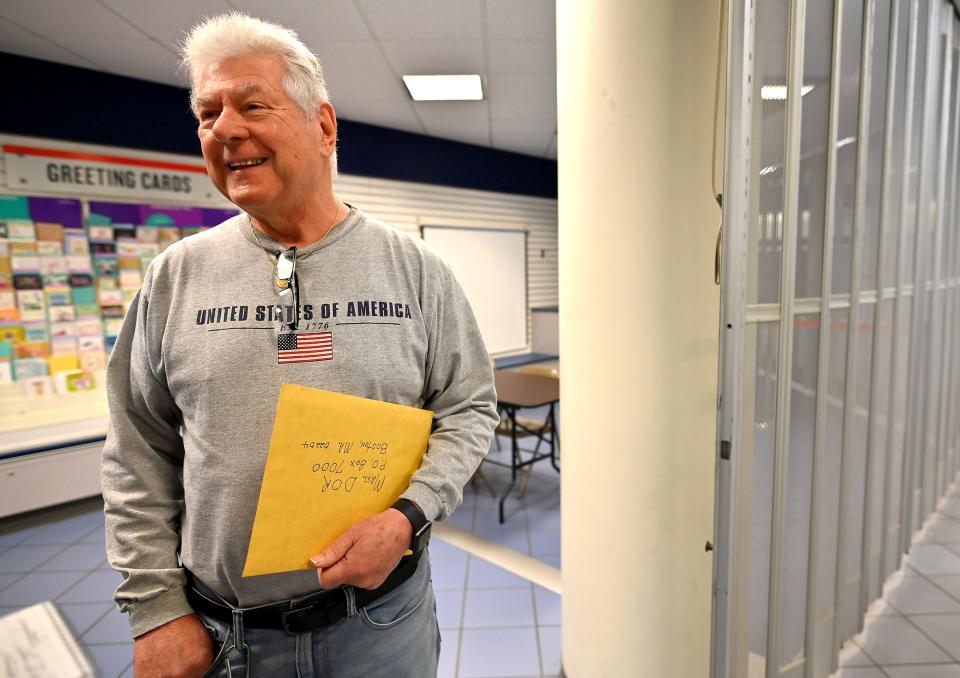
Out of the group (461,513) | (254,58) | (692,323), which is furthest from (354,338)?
(461,513)

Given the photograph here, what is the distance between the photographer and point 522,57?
4250 mm

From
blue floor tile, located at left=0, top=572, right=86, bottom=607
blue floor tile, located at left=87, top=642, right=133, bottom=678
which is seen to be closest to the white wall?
blue floor tile, located at left=0, top=572, right=86, bottom=607

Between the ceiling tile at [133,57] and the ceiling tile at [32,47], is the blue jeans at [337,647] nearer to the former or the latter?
the ceiling tile at [133,57]

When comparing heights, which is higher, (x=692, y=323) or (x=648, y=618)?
(x=692, y=323)

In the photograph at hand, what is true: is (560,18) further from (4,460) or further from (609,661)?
(4,460)

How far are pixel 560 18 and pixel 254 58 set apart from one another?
4.59ft

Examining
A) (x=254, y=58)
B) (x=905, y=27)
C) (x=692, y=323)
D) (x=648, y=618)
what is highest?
(x=905, y=27)

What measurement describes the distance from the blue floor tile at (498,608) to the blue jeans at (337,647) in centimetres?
192

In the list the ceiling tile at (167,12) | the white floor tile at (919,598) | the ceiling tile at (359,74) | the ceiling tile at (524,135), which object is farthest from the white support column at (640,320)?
the ceiling tile at (524,135)

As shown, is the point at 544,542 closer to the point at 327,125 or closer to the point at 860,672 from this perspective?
the point at 860,672

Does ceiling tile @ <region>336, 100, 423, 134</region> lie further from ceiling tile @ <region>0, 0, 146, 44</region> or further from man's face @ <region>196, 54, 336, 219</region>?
man's face @ <region>196, 54, 336, 219</region>

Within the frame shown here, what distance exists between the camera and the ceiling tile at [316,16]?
3373mm

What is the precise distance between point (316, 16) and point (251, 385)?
3.49 metres

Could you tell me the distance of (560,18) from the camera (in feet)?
6.43
